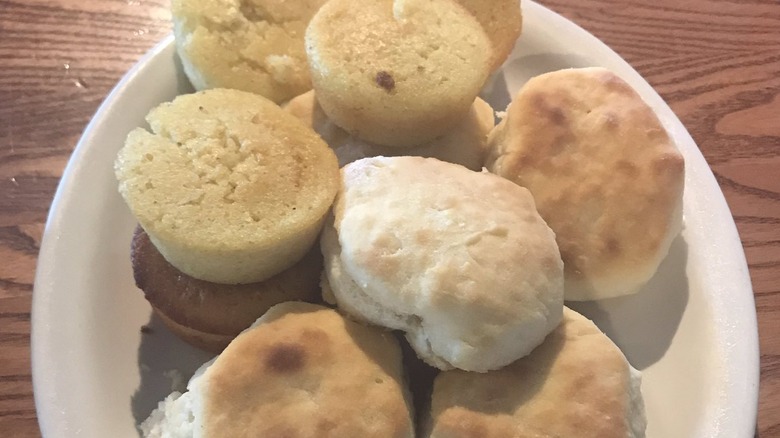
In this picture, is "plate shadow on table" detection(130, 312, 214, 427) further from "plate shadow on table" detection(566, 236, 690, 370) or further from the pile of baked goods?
"plate shadow on table" detection(566, 236, 690, 370)

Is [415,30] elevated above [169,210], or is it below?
above

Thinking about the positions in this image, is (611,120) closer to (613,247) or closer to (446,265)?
(613,247)

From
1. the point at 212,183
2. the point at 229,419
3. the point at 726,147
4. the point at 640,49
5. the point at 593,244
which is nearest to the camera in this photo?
the point at 229,419

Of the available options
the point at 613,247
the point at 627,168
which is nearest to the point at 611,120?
the point at 627,168

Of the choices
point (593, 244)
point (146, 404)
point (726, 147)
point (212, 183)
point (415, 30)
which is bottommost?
point (146, 404)

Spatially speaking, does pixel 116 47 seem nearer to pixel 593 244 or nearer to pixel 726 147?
pixel 593 244

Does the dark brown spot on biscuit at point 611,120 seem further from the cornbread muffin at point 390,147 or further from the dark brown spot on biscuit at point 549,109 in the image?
the cornbread muffin at point 390,147

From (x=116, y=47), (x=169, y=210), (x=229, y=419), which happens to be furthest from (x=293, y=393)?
(x=116, y=47)

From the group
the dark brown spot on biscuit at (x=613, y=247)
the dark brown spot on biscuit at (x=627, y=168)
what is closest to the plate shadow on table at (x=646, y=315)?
the dark brown spot on biscuit at (x=613, y=247)
